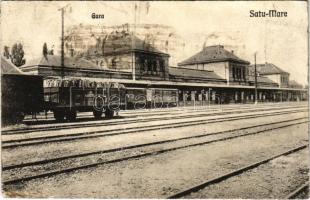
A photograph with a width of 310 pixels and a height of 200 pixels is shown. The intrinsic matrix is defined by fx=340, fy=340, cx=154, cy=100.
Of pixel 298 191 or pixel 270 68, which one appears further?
pixel 270 68

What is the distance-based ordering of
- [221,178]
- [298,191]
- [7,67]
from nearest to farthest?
[298,191] → [221,178] → [7,67]

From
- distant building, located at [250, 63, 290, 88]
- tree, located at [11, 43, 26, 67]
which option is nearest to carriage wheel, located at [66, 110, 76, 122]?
tree, located at [11, 43, 26, 67]

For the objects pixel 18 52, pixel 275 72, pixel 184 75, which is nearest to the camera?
pixel 18 52

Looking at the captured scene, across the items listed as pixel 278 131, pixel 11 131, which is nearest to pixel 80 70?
pixel 11 131

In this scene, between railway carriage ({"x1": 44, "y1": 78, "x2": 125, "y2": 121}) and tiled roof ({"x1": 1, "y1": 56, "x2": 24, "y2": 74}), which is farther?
railway carriage ({"x1": 44, "y1": 78, "x2": 125, "y2": 121})

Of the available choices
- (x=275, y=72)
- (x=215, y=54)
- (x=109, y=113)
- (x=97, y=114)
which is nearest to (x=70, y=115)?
(x=97, y=114)

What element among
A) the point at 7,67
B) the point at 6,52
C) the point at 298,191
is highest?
the point at 6,52

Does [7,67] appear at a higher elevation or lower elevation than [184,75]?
lower

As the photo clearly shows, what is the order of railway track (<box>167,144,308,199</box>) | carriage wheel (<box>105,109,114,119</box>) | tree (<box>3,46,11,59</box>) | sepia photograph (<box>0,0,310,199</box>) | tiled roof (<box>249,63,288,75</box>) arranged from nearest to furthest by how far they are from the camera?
railway track (<box>167,144,308,199</box>), sepia photograph (<box>0,0,310,199</box>), tree (<box>3,46,11,59</box>), tiled roof (<box>249,63,288,75</box>), carriage wheel (<box>105,109,114,119</box>)

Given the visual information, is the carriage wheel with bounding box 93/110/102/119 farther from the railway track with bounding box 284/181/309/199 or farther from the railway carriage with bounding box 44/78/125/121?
the railway track with bounding box 284/181/309/199

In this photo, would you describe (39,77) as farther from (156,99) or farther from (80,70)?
(156,99)

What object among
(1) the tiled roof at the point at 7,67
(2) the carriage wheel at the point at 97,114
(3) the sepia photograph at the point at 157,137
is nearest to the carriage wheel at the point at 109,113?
(2) the carriage wheel at the point at 97,114

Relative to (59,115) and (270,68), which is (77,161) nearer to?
(59,115)
